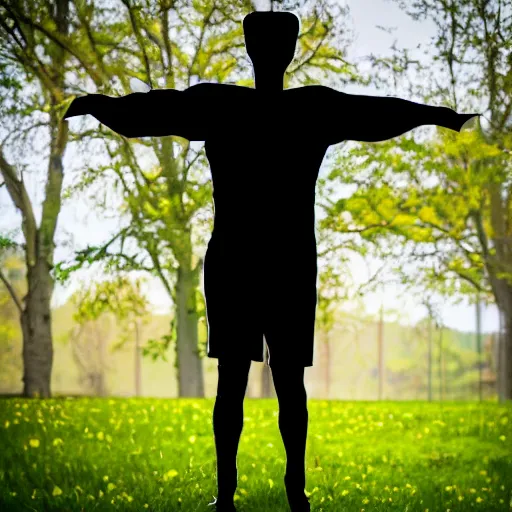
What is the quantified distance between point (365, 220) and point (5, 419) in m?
5.42

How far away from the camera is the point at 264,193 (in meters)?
2.90

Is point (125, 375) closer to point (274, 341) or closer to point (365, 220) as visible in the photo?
point (365, 220)

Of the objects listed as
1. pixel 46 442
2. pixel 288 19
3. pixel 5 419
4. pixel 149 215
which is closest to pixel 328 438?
pixel 46 442

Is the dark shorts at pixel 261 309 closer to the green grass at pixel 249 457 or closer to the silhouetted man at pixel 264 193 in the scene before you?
the silhouetted man at pixel 264 193

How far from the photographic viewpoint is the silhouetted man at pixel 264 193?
284 centimetres

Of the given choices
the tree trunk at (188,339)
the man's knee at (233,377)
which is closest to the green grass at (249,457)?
the man's knee at (233,377)

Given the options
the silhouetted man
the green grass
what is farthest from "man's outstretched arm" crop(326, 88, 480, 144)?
the green grass

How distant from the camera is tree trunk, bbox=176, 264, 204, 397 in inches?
380

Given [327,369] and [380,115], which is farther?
[327,369]

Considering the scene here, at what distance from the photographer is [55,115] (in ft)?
28.1

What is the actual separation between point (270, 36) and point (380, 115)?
0.60 m

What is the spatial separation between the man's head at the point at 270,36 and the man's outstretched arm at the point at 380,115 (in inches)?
11.5

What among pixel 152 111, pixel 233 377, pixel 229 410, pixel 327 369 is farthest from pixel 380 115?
pixel 327 369

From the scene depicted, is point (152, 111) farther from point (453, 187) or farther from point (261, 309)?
point (453, 187)
